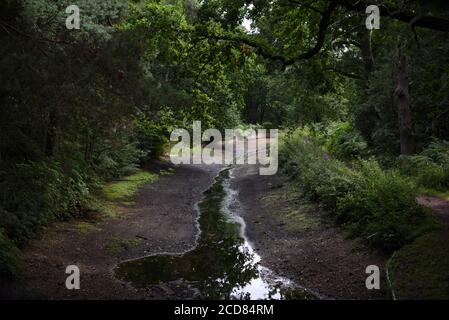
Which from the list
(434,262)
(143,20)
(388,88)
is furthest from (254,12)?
(388,88)

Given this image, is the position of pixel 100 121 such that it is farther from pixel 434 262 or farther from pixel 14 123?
pixel 434 262

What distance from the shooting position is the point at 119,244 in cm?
1116

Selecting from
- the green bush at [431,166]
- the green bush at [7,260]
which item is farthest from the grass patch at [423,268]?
the green bush at [7,260]

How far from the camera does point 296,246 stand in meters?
11.3

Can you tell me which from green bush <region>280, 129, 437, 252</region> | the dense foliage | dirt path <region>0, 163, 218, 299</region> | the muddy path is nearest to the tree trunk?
the dense foliage

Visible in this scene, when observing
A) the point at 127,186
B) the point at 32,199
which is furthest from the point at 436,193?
the point at 127,186

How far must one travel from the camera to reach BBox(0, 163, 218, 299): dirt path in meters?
7.80

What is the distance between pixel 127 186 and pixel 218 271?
9.20 meters

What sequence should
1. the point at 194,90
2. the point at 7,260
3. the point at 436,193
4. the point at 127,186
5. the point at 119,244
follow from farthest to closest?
the point at 127,186, the point at 436,193, the point at 119,244, the point at 194,90, the point at 7,260

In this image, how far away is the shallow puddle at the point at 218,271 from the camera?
28.1 feet

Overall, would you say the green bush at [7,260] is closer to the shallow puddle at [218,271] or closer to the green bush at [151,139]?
the shallow puddle at [218,271]


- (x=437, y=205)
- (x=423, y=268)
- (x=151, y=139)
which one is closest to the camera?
(x=423, y=268)

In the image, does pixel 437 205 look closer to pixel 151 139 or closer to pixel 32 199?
pixel 32 199

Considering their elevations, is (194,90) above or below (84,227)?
above
